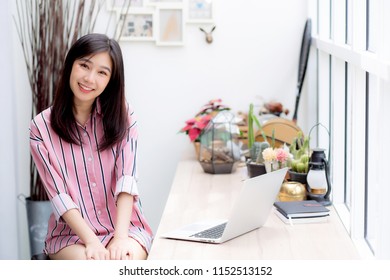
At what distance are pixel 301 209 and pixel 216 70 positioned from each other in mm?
1490

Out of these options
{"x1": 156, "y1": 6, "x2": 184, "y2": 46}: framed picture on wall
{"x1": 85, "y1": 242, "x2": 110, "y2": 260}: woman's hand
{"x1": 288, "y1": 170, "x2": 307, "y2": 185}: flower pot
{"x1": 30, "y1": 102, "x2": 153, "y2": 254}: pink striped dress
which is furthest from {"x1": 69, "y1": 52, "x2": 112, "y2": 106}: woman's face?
{"x1": 156, "y1": 6, "x2": 184, "y2": 46}: framed picture on wall

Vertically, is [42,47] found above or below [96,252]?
above

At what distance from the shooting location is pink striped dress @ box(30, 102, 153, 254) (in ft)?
8.50

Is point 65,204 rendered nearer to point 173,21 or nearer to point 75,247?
point 75,247

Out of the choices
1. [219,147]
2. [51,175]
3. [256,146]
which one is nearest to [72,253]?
[51,175]

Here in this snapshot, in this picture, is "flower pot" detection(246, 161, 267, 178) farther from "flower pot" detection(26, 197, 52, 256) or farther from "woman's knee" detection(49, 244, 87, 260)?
"flower pot" detection(26, 197, 52, 256)

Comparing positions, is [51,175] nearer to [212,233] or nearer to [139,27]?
[212,233]

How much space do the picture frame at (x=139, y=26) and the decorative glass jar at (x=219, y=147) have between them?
0.69 metres

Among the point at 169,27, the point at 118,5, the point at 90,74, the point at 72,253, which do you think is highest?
the point at 118,5

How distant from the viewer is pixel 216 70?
4.07 meters

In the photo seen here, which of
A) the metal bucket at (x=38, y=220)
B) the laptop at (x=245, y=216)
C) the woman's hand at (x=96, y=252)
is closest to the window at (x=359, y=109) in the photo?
the laptop at (x=245, y=216)

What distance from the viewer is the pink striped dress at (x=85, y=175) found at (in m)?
2.59

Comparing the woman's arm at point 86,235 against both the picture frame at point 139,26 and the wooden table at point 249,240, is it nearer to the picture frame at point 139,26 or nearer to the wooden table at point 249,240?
the wooden table at point 249,240

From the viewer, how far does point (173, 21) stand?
13.2ft
